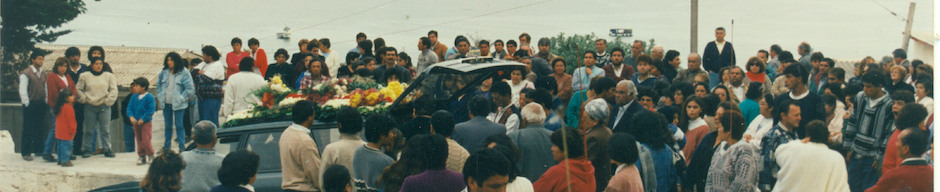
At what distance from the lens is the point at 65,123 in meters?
10.1

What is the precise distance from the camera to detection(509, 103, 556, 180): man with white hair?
6.33 meters

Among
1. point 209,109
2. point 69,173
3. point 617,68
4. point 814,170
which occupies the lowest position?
point 69,173

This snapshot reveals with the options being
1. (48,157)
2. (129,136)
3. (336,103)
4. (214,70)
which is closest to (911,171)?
(336,103)

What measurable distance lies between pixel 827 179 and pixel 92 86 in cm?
806

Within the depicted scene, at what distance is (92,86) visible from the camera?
10.2 m

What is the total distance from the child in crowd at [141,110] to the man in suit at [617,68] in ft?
18.1

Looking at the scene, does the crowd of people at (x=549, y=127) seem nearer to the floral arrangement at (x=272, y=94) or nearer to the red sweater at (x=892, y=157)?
the red sweater at (x=892, y=157)

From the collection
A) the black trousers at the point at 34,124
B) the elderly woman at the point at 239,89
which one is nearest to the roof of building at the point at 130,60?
the black trousers at the point at 34,124

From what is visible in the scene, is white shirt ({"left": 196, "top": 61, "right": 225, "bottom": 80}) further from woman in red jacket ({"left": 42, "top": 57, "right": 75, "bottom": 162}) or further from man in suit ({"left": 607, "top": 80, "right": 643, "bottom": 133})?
man in suit ({"left": 607, "top": 80, "right": 643, "bottom": 133})

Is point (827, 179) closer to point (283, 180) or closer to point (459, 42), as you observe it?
point (283, 180)

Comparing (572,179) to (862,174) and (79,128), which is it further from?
(79,128)

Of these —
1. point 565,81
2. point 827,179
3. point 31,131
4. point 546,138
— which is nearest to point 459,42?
point 565,81

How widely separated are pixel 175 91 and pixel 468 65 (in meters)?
4.21

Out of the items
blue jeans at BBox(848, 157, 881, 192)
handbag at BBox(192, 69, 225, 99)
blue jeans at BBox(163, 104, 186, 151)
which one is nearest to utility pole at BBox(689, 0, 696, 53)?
blue jeans at BBox(848, 157, 881, 192)
